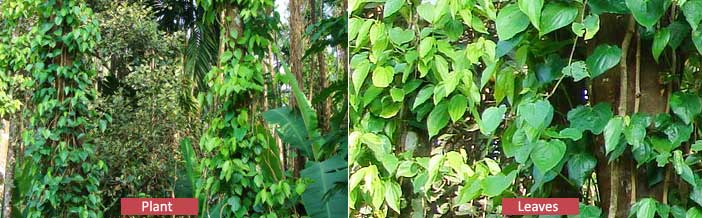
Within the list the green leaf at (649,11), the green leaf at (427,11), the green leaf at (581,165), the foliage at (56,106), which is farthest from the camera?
the foliage at (56,106)

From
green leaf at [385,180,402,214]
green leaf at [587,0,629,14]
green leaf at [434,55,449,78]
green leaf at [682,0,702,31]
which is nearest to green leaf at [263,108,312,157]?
green leaf at [385,180,402,214]

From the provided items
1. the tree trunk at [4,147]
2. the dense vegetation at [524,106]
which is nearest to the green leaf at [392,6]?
the dense vegetation at [524,106]

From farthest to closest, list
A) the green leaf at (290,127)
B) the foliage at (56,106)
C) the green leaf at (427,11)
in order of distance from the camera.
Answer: the foliage at (56,106)
the green leaf at (290,127)
the green leaf at (427,11)

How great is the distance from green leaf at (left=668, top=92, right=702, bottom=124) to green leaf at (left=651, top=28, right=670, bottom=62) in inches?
3.4

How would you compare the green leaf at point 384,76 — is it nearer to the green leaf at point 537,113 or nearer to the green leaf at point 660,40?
the green leaf at point 537,113

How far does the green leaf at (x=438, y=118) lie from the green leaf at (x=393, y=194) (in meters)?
0.13

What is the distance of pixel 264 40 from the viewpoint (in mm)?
1626

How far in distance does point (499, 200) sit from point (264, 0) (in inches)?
30.2

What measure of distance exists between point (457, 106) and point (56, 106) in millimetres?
1005

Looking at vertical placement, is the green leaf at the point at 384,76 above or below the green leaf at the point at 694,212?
above

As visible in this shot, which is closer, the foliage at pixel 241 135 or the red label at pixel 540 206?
the red label at pixel 540 206

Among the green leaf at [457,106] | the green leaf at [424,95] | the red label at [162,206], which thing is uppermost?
the green leaf at [424,95]

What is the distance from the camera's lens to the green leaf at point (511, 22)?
1.02 metres

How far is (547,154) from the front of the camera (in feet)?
3.37
